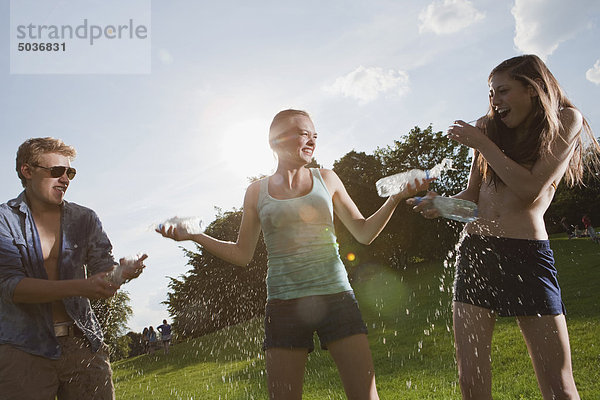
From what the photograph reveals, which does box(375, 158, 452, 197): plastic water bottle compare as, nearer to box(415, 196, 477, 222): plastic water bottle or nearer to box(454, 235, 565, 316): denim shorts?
box(415, 196, 477, 222): plastic water bottle

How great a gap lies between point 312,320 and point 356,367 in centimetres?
36

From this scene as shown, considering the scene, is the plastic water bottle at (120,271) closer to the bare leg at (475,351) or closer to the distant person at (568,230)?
the bare leg at (475,351)

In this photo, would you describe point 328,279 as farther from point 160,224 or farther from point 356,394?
point 160,224

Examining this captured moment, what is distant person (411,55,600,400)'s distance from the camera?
2877 mm

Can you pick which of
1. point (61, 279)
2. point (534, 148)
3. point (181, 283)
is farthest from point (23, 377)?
point (181, 283)

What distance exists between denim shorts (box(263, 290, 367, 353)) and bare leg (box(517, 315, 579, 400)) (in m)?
1.06

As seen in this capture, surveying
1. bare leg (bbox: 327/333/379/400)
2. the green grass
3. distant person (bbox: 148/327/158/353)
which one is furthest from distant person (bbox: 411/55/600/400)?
distant person (bbox: 148/327/158/353)

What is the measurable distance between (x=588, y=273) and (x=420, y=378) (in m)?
14.7

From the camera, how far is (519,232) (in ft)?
10.0

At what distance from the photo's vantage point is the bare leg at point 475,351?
9.66 feet

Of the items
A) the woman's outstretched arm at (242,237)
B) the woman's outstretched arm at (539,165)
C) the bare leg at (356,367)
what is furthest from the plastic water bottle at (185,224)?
the woman's outstretched arm at (539,165)

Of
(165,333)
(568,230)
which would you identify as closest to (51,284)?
(165,333)

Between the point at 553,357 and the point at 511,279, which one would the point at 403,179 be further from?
the point at 553,357

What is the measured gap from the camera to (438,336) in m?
12.8
